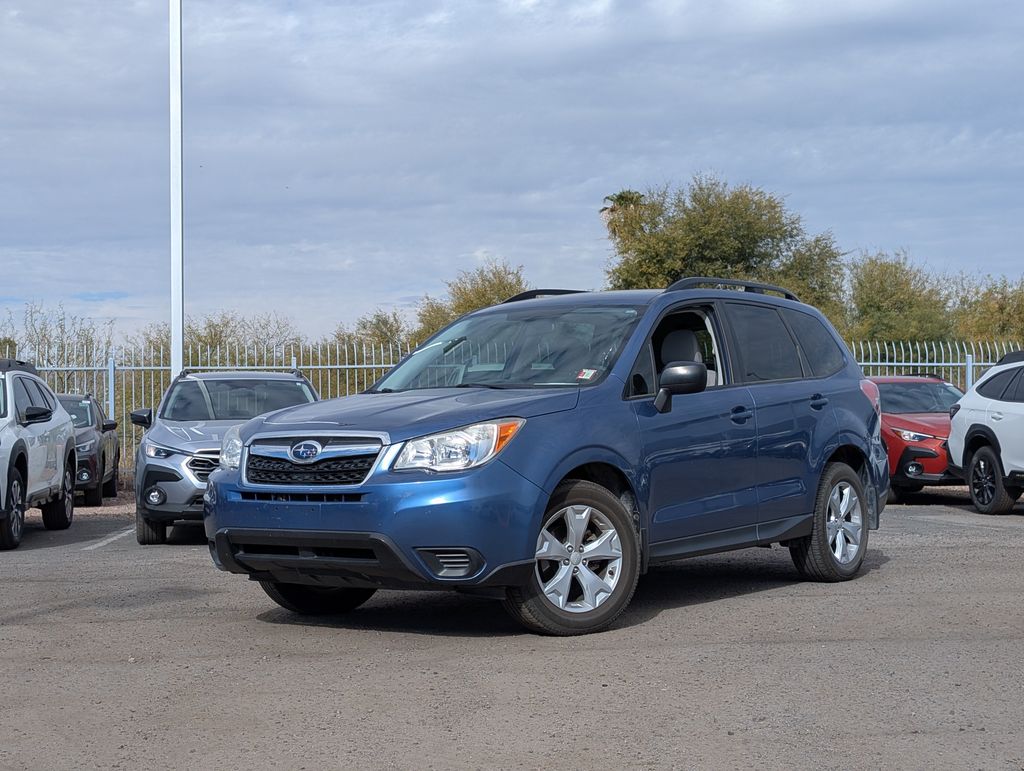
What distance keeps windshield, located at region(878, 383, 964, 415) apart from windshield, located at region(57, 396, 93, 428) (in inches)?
430

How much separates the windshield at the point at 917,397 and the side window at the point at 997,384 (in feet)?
6.31

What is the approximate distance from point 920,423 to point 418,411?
37.7 ft

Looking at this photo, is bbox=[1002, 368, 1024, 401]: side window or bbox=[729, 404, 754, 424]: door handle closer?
bbox=[729, 404, 754, 424]: door handle

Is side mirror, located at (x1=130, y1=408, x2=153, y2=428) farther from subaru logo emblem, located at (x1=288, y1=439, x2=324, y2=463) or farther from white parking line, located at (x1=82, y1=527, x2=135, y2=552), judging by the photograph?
subaru logo emblem, located at (x1=288, y1=439, x2=324, y2=463)

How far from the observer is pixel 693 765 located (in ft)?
15.9

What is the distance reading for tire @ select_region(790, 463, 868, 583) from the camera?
30.0 ft

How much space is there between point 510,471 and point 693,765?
2.31 meters

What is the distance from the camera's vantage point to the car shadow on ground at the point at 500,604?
7.72 meters

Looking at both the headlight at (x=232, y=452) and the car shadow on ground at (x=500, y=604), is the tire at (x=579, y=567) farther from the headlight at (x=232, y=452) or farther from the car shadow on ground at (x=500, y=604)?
the headlight at (x=232, y=452)

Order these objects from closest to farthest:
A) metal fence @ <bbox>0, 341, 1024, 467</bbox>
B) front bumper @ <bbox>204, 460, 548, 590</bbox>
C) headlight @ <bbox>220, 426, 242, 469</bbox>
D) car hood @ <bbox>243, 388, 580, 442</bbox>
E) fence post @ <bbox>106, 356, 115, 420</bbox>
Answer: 1. front bumper @ <bbox>204, 460, 548, 590</bbox>
2. car hood @ <bbox>243, 388, 580, 442</bbox>
3. headlight @ <bbox>220, 426, 242, 469</bbox>
4. fence post @ <bbox>106, 356, 115, 420</bbox>
5. metal fence @ <bbox>0, 341, 1024, 467</bbox>

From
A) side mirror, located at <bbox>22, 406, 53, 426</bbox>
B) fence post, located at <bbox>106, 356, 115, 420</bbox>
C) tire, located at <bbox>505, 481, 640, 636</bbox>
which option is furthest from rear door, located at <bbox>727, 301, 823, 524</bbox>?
fence post, located at <bbox>106, 356, 115, 420</bbox>

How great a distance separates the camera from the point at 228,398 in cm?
1436

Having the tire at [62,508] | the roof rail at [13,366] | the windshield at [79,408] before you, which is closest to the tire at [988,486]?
the tire at [62,508]

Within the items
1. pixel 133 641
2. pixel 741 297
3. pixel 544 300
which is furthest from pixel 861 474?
pixel 133 641
